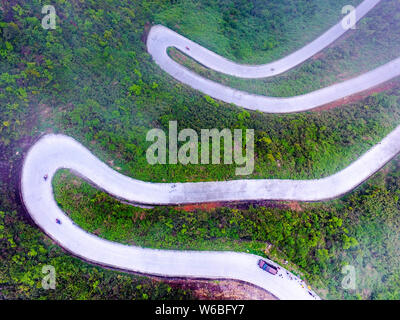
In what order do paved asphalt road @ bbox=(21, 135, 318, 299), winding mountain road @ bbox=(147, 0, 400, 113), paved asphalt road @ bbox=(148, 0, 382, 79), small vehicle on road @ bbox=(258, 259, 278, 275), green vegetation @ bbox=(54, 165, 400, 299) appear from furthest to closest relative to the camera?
paved asphalt road @ bbox=(148, 0, 382, 79) < winding mountain road @ bbox=(147, 0, 400, 113) < green vegetation @ bbox=(54, 165, 400, 299) < paved asphalt road @ bbox=(21, 135, 318, 299) < small vehicle on road @ bbox=(258, 259, 278, 275)

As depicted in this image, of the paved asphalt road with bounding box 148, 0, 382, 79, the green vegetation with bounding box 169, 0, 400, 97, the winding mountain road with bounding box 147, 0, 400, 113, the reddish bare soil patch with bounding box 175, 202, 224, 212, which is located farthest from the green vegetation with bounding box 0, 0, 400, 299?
the green vegetation with bounding box 169, 0, 400, 97

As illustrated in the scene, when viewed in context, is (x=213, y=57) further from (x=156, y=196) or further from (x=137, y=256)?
(x=137, y=256)

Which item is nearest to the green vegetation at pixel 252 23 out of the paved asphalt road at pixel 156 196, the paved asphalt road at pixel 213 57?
the paved asphalt road at pixel 213 57

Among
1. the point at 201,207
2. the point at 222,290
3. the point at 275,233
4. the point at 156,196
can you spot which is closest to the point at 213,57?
the point at 156,196

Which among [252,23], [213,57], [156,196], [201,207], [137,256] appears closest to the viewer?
[137,256]

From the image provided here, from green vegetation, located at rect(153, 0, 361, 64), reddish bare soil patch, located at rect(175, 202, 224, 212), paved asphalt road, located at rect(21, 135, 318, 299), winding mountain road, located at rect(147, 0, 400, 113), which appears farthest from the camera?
green vegetation, located at rect(153, 0, 361, 64)

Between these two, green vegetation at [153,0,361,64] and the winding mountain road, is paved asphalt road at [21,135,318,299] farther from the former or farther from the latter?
green vegetation at [153,0,361,64]

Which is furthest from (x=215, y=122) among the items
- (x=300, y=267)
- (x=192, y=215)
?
(x=300, y=267)
